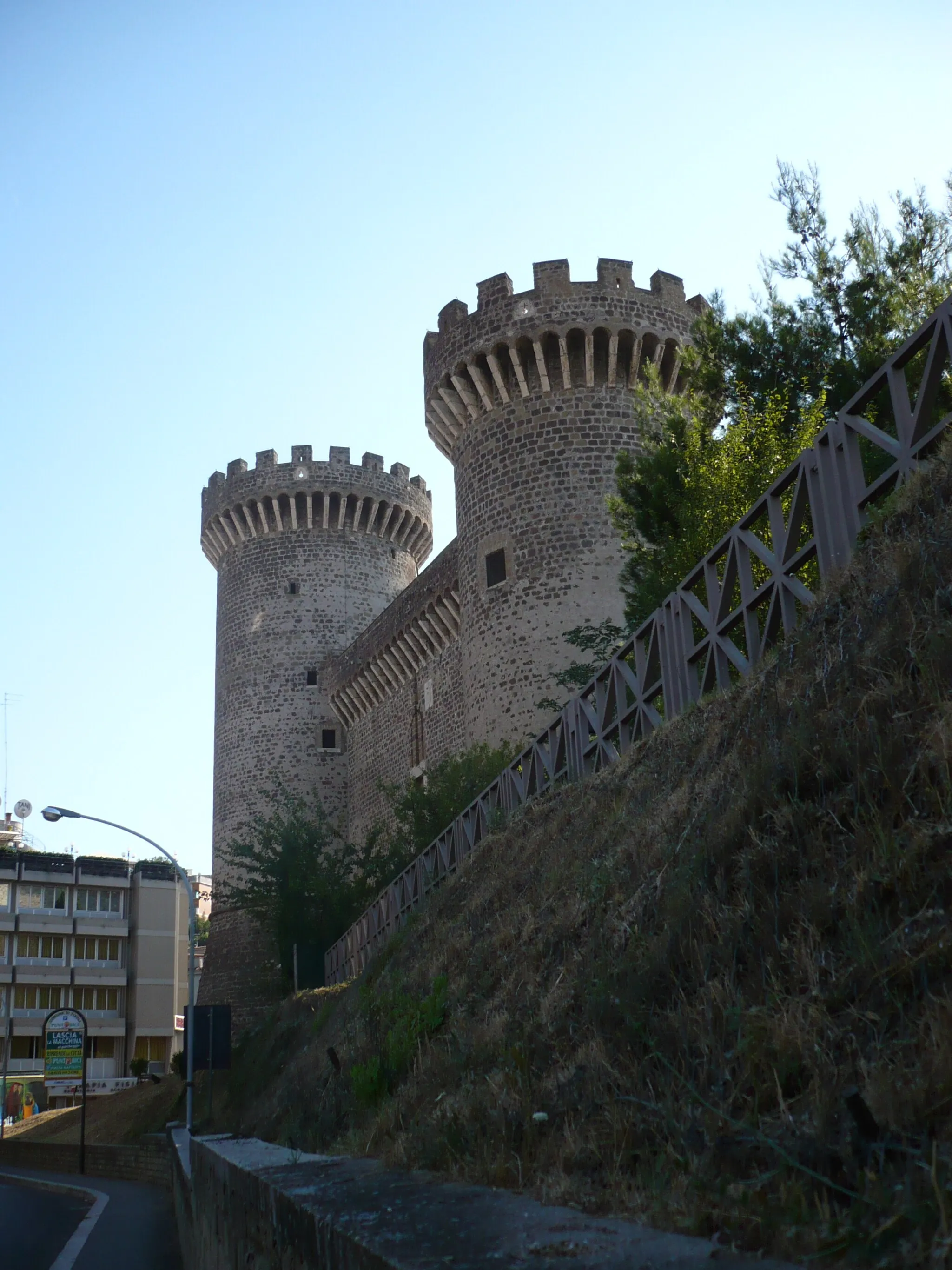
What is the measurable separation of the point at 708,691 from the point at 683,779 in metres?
2.04

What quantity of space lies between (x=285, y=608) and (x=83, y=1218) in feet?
67.4

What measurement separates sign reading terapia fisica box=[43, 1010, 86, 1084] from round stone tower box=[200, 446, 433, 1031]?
3603 millimetres

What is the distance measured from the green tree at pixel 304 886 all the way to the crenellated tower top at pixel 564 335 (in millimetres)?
9930

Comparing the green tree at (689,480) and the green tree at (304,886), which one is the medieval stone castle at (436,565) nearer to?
the green tree at (304,886)

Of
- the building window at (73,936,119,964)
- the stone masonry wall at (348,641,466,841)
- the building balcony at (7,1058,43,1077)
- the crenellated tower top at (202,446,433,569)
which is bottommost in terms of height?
the building balcony at (7,1058,43,1077)

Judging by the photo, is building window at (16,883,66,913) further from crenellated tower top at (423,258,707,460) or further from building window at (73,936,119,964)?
crenellated tower top at (423,258,707,460)

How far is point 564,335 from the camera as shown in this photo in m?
21.2

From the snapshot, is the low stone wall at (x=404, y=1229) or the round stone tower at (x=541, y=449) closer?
the low stone wall at (x=404, y=1229)

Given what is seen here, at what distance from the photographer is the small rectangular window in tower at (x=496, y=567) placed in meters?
21.3

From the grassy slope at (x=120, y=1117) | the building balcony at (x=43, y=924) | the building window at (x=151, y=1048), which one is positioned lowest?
the grassy slope at (x=120, y=1117)

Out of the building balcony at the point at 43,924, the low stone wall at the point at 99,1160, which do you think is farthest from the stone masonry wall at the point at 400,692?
the building balcony at the point at 43,924

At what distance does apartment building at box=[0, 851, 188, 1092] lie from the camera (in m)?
51.5

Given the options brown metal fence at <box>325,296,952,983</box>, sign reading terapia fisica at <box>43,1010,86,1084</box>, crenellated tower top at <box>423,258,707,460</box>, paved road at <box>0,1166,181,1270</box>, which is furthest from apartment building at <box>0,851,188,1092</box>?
brown metal fence at <box>325,296,952,983</box>

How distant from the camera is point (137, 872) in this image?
57375 mm
